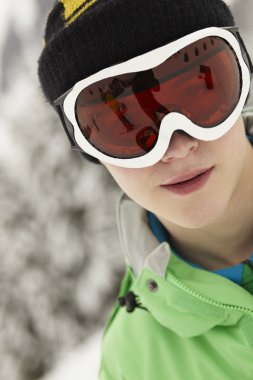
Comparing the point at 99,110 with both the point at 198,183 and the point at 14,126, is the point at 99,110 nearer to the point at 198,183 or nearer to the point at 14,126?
the point at 198,183

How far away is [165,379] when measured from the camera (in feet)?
5.30

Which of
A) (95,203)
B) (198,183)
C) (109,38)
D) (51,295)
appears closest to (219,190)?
(198,183)

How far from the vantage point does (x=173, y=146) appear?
Result: 133cm

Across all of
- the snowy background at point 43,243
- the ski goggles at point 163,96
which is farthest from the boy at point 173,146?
the snowy background at point 43,243

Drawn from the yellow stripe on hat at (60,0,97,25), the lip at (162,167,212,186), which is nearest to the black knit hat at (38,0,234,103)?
the yellow stripe on hat at (60,0,97,25)

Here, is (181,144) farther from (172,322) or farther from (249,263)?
(172,322)

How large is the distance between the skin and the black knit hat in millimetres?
299

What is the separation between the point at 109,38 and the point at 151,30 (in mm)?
126

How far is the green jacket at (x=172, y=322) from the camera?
1.41 metres

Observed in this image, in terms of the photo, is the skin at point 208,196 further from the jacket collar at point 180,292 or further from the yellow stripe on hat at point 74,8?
the yellow stripe on hat at point 74,8

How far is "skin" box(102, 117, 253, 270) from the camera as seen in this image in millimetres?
1352

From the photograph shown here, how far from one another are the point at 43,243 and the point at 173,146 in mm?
A: 4217

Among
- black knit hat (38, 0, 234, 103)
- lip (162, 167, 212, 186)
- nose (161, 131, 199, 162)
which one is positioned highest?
black knit hat (38, 0, 234, 103)

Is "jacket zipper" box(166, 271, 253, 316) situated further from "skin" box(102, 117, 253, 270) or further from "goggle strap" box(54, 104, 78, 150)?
"goggle strap" box(54, 104, 78, 150)
